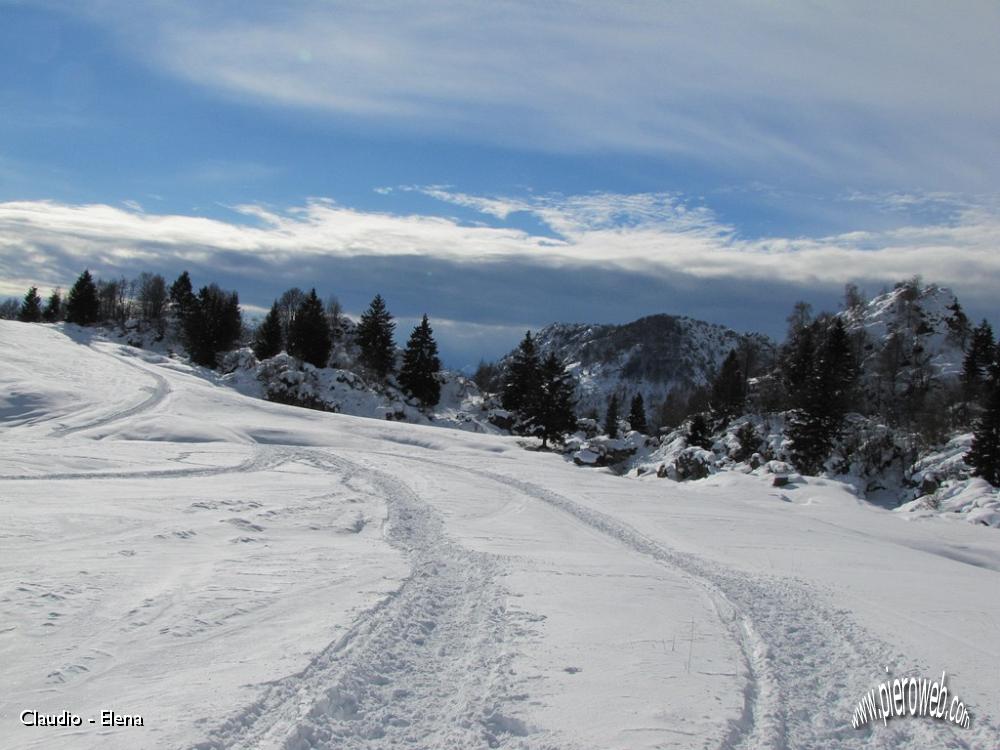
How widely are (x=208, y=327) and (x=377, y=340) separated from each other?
60.6 feet

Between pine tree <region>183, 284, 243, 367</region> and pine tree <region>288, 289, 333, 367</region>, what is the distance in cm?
870

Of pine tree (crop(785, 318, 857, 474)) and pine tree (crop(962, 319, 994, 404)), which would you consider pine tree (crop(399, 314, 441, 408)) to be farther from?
pine tree (crop(962, 319, 994, 404))

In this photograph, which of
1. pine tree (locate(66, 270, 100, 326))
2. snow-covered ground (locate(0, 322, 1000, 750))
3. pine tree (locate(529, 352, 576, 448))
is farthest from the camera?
pine tree (locate(66, 270, 100, 326))

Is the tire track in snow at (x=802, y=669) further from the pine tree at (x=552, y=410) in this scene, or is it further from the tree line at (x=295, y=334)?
the tree line at (x=295, y=334)

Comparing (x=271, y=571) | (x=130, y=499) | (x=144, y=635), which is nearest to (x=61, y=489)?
(x=130, y=499)

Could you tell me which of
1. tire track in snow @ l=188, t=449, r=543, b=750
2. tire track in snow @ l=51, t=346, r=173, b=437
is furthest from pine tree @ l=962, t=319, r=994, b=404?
tire track in snow @ l=51, t=346, r=173, b=437

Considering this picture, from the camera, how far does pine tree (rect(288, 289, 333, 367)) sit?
221ft

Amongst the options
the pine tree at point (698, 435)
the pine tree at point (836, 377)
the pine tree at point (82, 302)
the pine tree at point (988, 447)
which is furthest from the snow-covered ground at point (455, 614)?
the pine tree at point (82, 302)

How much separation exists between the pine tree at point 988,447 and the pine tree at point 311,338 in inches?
2208

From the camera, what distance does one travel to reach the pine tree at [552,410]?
45750mm

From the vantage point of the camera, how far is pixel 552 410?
150 ft

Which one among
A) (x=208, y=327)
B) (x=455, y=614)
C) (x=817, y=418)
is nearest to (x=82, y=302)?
(x=208, y=327)

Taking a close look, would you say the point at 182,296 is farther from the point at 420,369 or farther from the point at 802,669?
the point at 802,669

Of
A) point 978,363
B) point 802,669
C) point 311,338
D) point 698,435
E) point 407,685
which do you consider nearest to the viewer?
point 407,685
